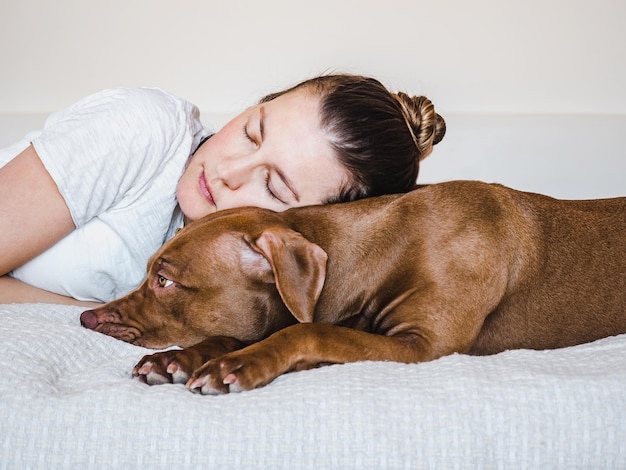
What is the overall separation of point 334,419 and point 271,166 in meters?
1.08

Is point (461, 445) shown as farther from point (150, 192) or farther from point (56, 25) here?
point (56, 25)

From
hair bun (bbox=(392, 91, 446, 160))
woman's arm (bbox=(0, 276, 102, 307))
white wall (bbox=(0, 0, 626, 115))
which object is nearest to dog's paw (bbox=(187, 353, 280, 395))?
woman's arm (bbox=(0, 276, 102, 307))

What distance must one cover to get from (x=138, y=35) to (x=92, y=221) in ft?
6.25

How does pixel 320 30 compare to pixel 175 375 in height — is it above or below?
above

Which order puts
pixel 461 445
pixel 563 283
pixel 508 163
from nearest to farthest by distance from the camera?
pixel 461 445
pixel 563 283
pixel 508 163

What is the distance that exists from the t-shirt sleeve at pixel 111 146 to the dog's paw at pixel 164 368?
0.75 m

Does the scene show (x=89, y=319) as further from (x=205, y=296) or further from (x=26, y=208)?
(x=26, y=208)

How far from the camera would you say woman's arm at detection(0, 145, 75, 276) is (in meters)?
2.43

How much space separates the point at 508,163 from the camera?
4223mm

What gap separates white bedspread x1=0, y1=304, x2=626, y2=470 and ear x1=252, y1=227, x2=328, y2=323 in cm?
25

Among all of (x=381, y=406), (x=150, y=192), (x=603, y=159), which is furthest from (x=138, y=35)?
(x=381, y=406)

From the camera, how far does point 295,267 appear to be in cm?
205

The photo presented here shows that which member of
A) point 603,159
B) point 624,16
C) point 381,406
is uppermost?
point 624,16

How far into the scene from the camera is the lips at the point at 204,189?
8.50 feet
